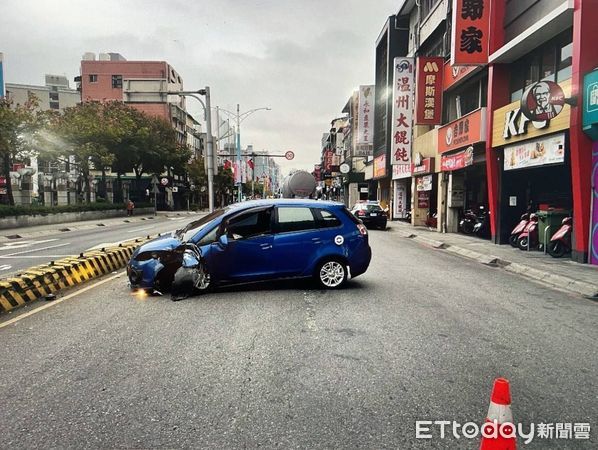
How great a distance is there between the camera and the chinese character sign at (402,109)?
26234 millimetres

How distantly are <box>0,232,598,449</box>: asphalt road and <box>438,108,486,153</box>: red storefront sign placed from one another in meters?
11.5

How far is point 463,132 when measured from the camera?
19.8m

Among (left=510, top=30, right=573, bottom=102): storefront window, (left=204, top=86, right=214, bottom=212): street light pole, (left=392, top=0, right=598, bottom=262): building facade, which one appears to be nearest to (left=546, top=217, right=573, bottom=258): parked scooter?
(left=392, top=0, right=598, bottom=262): building facade

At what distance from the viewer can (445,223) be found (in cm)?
2327

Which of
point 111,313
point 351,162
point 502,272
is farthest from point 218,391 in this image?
point 351,162

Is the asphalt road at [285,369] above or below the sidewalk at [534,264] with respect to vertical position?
above

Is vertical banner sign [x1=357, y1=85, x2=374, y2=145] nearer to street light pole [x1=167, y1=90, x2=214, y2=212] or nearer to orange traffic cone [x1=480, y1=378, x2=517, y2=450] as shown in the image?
street light pole [x1=167, y1=90, x2=214, y2=212]

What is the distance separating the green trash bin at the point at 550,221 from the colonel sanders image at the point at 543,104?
3.10 metres

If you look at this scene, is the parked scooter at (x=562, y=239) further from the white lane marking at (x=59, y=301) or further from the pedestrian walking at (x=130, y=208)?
the pedestrian walking at (x=130, y=208)

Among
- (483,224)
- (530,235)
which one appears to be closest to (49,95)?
(483,224)

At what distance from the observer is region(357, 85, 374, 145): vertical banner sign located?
41531mm

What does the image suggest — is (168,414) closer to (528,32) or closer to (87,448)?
(87,448)

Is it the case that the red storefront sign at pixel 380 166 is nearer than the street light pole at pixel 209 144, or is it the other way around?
the street light pole at pixel 209 144

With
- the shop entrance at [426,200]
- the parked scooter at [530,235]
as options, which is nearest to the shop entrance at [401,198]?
the shop entrance at [426,200]
